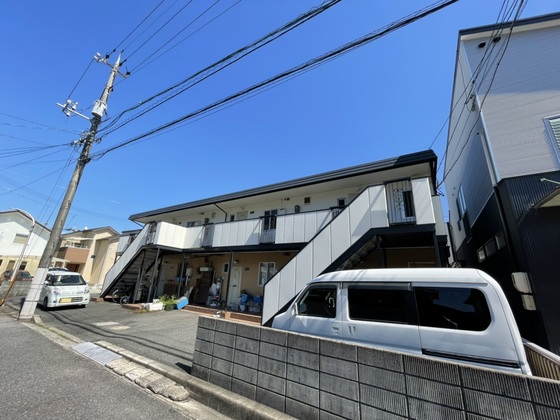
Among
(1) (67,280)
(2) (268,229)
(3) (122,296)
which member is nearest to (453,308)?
(2) (268,229)

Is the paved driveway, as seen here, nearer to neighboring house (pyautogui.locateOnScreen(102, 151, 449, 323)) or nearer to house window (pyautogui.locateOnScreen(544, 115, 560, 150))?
neighboring house (pyautogui.locateOnScreen(102, 151, 449, 323))

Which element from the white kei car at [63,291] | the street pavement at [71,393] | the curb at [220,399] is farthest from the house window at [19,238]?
the curb at [220,399]

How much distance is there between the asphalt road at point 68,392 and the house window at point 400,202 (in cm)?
599

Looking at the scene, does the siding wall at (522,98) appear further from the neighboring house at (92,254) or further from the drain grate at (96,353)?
the neighboring house at (92,254)

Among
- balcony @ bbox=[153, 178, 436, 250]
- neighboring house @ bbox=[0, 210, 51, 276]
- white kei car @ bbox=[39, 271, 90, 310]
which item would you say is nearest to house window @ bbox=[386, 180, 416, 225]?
balcony @ bbox=[153, 178, 436, 250]

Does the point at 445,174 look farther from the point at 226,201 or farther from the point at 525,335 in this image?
the point at 226,201

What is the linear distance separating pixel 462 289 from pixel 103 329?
9155 millimetres

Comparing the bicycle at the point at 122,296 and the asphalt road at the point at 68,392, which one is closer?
the asphalt road at the point at 68,392

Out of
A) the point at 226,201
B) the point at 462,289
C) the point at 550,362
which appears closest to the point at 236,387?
the point at 462,289

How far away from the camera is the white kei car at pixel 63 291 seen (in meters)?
10.7

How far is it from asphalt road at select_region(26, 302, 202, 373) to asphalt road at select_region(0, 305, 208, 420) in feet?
3.17

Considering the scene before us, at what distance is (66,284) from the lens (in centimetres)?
1132

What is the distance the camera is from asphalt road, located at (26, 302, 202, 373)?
5.25 metres

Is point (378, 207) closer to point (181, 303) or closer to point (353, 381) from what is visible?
point (353, 381)
